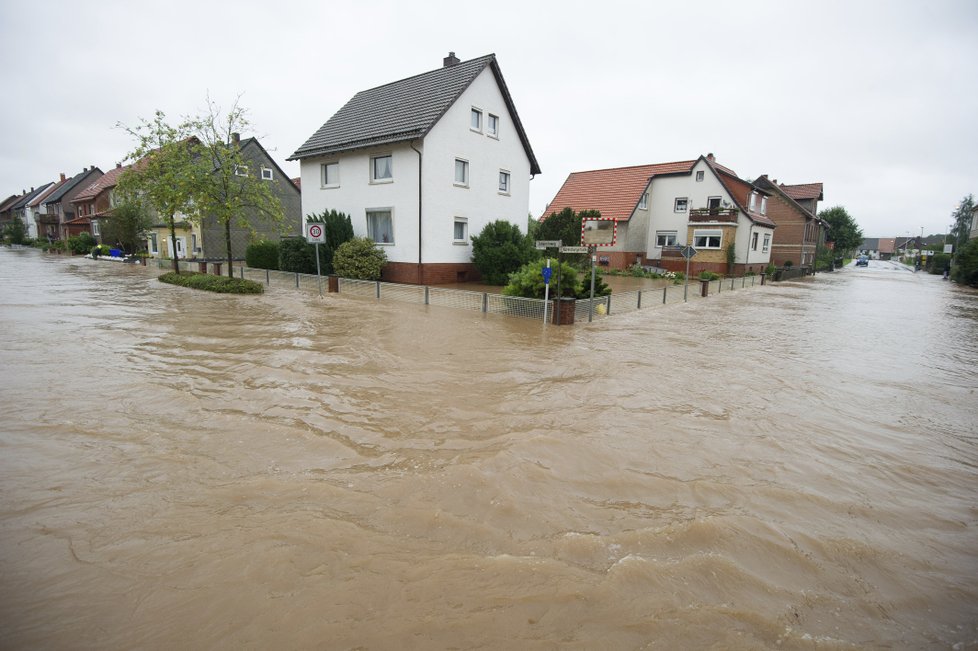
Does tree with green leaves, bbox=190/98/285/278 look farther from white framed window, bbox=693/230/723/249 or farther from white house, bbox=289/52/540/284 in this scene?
white framed window, bbox=693/230/723/249

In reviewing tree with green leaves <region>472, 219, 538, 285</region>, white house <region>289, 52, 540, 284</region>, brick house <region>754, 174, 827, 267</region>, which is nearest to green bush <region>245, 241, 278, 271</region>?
white house <region>289, 52, 540, 284</region>

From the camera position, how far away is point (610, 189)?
37.7m

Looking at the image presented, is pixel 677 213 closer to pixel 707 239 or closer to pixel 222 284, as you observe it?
pixel 707 239

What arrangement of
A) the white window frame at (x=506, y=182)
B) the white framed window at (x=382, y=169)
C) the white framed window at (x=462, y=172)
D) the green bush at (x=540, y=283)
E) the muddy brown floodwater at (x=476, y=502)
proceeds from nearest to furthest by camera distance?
the muddy brown floodwater at (x=476, y=502) < the green bush at (x=540, y=283) < the white framed window at (x=382, y=169) < the white framed window at (x=462, y=172) < the white window frame at (x=506, y=182)

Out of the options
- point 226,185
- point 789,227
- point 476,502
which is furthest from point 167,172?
point 789,227

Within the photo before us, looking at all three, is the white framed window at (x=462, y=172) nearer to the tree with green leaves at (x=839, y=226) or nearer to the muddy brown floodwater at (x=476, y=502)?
the muddy brown floodwater at (x=476, y=502)

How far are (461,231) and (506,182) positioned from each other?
442 cm

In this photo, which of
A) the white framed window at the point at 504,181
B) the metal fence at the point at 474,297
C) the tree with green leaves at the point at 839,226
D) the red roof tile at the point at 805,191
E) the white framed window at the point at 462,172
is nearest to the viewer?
the metal fence at the point at 474,297

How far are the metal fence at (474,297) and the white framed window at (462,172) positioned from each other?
6.30m

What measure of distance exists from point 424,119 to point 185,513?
61.7ft

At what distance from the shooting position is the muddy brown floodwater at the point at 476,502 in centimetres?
286

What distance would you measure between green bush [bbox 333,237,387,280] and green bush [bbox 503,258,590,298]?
7890 mm

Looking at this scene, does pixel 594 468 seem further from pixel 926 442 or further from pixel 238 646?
pixel 926 442

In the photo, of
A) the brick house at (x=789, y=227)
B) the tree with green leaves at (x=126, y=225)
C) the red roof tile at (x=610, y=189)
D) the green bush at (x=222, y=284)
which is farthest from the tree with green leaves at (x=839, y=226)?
the tree with green leaves at (x=126, y=225)
